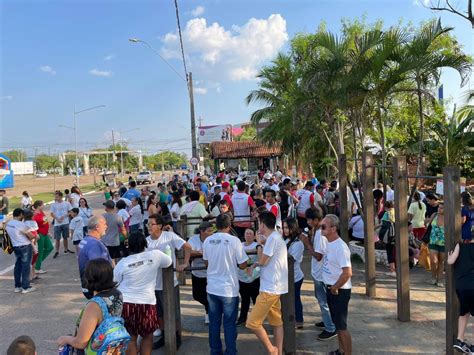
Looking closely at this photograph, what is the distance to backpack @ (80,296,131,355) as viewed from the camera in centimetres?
295

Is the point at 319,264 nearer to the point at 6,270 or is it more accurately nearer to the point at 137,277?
the point at 137,277

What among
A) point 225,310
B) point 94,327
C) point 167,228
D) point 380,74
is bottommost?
point 225,310

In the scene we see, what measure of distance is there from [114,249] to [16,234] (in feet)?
5.64

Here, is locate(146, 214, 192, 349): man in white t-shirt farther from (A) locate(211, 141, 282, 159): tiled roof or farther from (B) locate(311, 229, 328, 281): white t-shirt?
(A) locate(211, 141, 282, 159): tiled roof

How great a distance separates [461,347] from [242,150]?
95.6 ft

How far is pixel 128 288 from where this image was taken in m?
3.92

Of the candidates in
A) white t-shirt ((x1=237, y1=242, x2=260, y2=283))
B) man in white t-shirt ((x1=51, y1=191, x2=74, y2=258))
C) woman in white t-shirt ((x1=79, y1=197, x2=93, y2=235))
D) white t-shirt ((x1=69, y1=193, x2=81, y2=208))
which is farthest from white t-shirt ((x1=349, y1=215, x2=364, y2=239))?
white t-shirt ((x1=69, y1=193, x2=81, y2=208))

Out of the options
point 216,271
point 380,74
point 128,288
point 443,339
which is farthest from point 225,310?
point 380,74

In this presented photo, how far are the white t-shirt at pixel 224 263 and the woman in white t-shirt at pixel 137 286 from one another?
0.57m

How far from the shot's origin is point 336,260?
4.30 m

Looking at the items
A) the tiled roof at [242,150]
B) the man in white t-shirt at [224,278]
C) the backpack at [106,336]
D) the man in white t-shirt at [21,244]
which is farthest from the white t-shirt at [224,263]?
the tiled roof at [242,150]

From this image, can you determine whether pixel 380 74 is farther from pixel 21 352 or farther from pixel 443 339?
pixel 21 352

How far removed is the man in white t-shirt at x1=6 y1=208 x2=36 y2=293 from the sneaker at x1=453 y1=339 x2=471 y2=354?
6812 millimetres

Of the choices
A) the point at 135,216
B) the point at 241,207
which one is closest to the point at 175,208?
the point at 135,216
